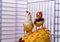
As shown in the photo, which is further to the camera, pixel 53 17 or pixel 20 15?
pixel 20 15

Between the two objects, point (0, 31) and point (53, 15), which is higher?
point (53, 15)

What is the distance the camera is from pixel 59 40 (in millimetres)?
1656

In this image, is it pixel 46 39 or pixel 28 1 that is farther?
pixel 28 1

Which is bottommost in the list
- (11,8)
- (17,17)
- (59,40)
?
(59,40)

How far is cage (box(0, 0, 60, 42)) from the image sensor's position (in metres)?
A: 1.67

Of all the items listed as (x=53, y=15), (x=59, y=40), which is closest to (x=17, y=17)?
(x=53, y=15)

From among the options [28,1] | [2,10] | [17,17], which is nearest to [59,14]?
[28,1]

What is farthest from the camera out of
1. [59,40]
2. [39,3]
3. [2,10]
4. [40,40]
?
[2,10]

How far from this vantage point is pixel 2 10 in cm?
193

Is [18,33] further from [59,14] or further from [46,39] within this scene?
[46,39]

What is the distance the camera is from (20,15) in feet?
6.65

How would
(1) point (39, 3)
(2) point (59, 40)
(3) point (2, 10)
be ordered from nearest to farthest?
1. (2) point (59, 40)
2. (1) point (39, 3)
3. (3) point (2, 10)

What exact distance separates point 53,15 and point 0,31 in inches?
30.7

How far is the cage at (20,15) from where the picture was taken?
5.47ft
